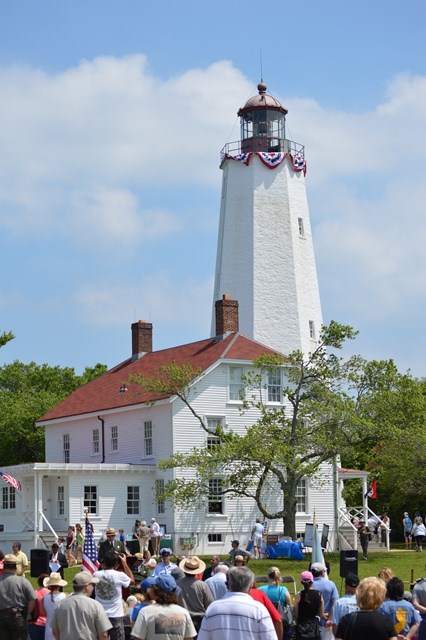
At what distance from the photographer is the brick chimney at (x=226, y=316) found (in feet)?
148

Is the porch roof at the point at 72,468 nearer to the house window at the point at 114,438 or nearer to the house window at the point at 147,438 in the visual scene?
the house window at the point at 147,438

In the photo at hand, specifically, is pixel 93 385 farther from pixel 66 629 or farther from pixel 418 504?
pixel 66 629

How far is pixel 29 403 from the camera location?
196ft

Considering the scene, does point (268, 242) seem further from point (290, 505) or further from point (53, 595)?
point (53, 595)

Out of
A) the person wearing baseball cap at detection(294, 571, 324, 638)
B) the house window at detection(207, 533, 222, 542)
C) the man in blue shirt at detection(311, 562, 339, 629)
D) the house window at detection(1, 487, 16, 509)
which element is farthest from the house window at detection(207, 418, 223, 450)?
the person wearing baseball cap at detection(294, 571, 324, 638)

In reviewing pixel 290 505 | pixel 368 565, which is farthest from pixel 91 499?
pixel 368 565

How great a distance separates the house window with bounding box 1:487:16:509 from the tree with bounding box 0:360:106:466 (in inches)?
560

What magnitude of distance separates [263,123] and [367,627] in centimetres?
4491

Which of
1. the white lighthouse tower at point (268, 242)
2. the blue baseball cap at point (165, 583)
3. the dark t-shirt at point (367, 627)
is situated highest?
the white lighthouse tower at point (268, 242)

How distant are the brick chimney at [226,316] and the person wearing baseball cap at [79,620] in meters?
34.5

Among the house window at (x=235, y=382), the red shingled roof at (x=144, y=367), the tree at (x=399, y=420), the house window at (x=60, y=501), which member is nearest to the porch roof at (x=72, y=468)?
the house window at (x=60, y=501)

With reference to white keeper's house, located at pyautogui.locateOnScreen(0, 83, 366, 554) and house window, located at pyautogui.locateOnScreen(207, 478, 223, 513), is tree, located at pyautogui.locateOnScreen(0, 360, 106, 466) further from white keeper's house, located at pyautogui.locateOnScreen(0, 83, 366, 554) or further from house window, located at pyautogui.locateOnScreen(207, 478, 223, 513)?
house window, located at pyautogui.locateOnScreen(207, 478, 223, 513)

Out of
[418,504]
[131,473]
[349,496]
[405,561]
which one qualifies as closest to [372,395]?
[405,561]

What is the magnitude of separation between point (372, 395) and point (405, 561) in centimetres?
564
